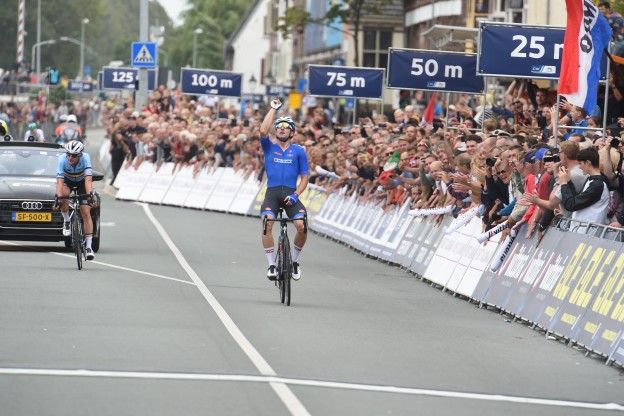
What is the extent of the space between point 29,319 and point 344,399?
5.04m

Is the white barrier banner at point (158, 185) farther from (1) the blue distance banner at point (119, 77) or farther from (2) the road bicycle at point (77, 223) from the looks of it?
(2) the road bicycle at point (77, 223)

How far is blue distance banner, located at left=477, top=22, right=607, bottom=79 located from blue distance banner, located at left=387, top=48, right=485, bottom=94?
6.88 m

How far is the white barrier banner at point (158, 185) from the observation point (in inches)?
1804

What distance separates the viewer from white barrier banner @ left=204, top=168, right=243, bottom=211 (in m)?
43.0

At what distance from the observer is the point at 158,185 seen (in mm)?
46062

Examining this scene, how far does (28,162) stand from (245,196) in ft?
52.4

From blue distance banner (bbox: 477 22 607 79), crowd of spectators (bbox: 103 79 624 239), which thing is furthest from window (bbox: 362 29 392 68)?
blue distance banner (bbox: 477 22 607 79)

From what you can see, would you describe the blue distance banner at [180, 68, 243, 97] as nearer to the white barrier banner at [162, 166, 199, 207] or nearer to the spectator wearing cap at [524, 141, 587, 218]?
the white barrier banner at [162, 166, 199, 207]

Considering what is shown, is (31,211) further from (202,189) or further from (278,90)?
(278,90)

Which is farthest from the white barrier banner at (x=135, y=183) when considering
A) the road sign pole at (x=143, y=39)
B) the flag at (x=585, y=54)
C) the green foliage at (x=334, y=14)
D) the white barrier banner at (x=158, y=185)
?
the flag at (x=585, y=54)

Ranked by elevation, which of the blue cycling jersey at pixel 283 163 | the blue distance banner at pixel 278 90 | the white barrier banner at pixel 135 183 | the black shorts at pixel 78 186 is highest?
the blue cycling jersey at pixel 283 163

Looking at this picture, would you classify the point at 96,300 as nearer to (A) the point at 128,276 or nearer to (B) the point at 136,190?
(A) the point at 128,276

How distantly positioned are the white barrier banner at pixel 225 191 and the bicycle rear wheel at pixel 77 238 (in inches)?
792

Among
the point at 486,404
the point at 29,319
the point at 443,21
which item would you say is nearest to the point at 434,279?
the point at 29,319
